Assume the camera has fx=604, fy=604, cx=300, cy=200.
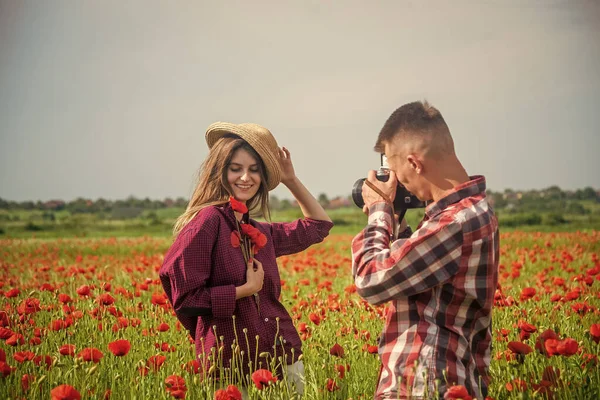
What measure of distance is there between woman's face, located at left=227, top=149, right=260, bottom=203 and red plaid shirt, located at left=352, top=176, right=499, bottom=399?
1037 millimetres

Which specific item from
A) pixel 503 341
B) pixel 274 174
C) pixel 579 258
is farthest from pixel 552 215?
pixel 274 174

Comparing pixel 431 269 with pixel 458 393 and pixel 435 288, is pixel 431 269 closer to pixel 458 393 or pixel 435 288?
pixel 435 288

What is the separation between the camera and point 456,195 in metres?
2.14

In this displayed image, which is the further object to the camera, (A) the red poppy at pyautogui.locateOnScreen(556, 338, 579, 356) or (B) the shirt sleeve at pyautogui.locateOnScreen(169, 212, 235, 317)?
(B) the shirt sleeve at pyautogui.locateOnScreen(169, 212, 235, 317)

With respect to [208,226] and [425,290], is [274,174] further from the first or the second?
[425,290]

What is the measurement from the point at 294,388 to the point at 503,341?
1.93 metres

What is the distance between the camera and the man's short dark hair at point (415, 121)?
2137 millimetres

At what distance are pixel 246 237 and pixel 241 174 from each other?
35cm

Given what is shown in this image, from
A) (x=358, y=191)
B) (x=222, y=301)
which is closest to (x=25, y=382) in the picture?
(x=222, y=301)

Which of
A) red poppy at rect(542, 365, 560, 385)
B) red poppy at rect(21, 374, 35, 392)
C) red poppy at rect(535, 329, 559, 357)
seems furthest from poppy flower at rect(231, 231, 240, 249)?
red poppy at rect(542, 365, 560, 385)

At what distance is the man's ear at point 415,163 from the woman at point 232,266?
2.97 ft

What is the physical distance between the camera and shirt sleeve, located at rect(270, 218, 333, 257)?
3.39 meters

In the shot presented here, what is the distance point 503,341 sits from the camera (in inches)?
165

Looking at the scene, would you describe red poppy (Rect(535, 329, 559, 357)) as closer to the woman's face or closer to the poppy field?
the poppy field
